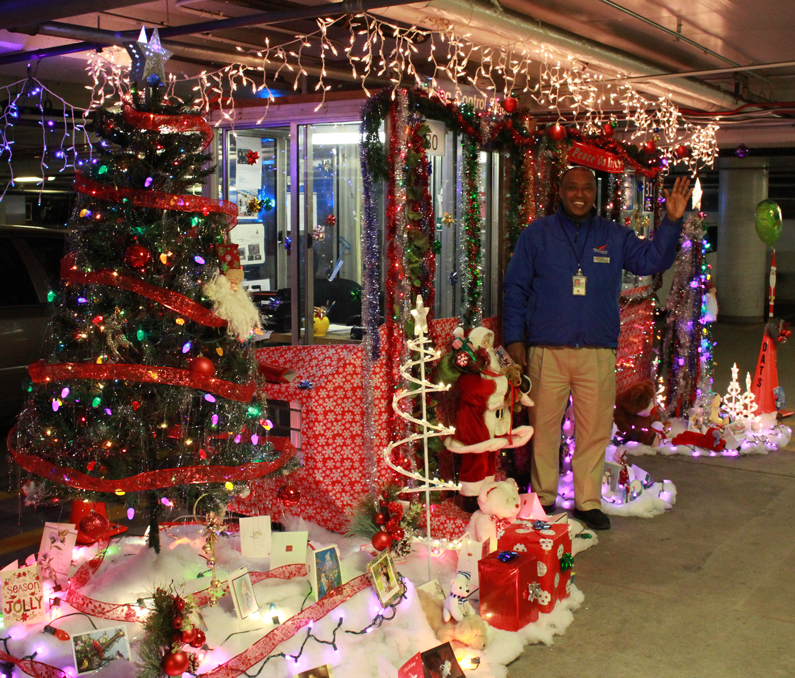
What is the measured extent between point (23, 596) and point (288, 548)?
1.11m

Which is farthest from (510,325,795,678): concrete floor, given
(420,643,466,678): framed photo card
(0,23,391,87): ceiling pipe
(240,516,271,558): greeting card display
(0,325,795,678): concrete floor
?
(0,23,391,87): ceiling pipe

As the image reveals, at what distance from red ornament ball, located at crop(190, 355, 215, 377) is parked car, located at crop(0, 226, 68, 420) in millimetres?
3522

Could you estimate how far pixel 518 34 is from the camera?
530 cm

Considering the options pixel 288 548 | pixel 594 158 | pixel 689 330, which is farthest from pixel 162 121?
pixel 689 330

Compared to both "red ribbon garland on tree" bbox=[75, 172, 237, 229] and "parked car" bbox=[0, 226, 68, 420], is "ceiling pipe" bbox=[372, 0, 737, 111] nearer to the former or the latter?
"red ribbon garland on tree" bbox=[75, 172, 237, 229]

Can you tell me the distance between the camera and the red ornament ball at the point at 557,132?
18.5 ft

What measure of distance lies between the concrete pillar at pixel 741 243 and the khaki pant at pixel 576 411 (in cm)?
1088

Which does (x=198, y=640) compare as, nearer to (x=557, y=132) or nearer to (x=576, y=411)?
(x=576, y=411)

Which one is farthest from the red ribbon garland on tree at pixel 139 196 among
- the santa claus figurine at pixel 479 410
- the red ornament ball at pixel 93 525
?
the santa claus figurine at pixel 479 410

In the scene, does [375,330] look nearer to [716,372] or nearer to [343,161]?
[343,161]

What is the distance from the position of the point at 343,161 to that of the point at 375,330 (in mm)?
1100

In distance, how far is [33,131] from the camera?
1007cm

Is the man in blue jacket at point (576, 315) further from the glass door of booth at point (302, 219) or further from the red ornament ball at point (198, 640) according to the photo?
the red ornament ball at point (198, 640)

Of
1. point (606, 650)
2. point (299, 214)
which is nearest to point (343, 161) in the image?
point (299, 214)
